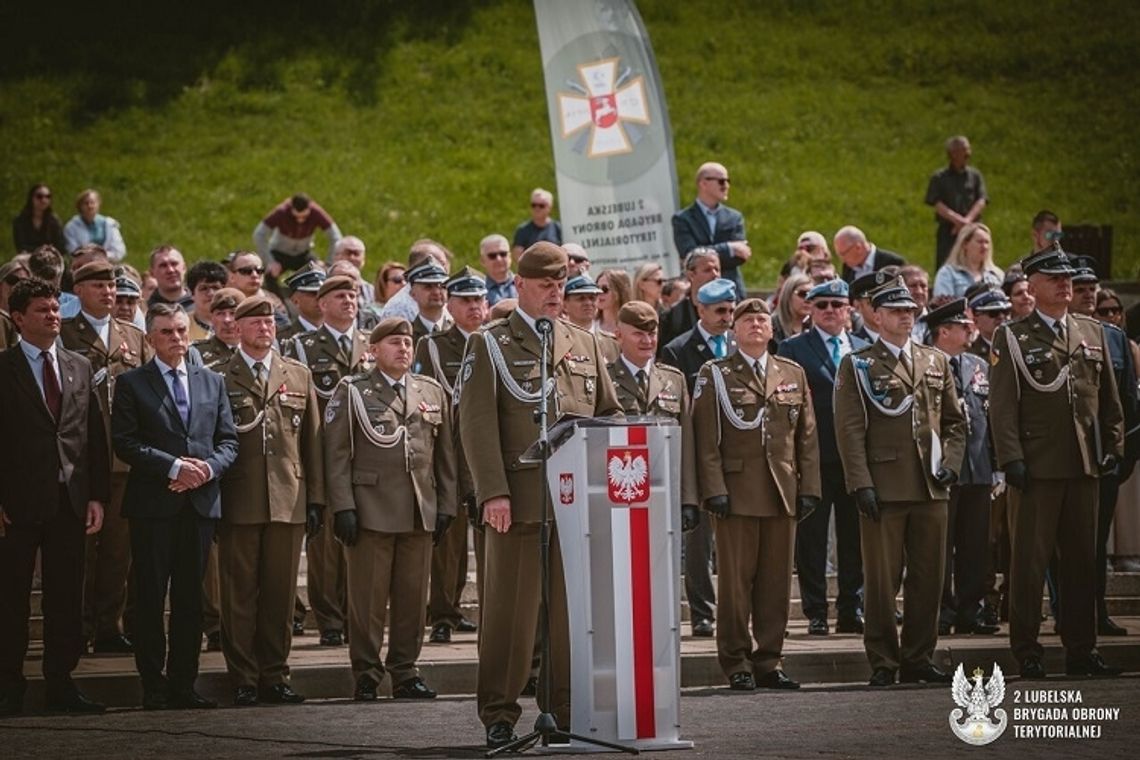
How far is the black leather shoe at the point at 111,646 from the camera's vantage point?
41.3ft

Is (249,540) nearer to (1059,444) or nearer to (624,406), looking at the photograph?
(624,406)

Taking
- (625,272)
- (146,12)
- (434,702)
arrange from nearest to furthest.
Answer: (434,702) → (625,272) → (146,12)

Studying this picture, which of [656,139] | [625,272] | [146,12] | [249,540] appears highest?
[146,12]

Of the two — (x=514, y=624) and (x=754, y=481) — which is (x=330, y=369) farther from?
(x=514, y=624)

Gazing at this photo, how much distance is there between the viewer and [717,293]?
13.6 metres

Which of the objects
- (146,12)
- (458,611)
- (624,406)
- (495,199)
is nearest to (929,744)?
(624,406)

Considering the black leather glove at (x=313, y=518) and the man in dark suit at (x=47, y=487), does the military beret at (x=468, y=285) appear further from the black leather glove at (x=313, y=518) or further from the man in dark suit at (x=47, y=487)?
the man in dark suit at (x=47, y=487)

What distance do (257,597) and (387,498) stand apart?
970 millimetres

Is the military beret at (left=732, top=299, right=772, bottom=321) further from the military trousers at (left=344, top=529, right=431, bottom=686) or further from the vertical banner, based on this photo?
the vertical banner

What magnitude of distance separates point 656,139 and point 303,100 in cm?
1981

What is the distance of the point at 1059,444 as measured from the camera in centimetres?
1202

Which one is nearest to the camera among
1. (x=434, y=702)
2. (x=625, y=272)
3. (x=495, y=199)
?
(x=434, y=702)

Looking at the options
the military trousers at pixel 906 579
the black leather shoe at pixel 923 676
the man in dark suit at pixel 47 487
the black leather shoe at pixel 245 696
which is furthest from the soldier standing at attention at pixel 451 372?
the black leather shoe at pixel 923 676

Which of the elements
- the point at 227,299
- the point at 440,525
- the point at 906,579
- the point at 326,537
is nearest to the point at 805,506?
the point at 906,579
